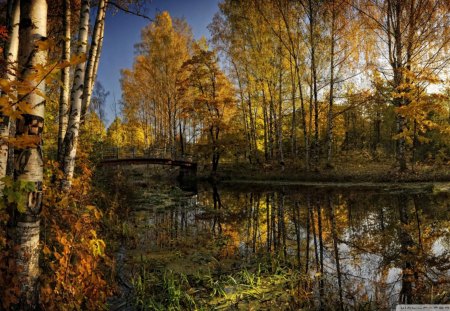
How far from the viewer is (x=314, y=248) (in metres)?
6.11

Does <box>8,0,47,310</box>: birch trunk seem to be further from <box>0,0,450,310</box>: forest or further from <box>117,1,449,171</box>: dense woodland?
<box>117,1,449,171</box>: dense woodland

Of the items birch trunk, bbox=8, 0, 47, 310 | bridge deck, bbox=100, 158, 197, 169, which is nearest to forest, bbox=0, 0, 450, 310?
birch trunk, bbox=8, 0, 47, 310

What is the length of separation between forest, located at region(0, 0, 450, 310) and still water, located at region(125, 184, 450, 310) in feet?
0.14

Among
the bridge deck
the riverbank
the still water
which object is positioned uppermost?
the bridge deck

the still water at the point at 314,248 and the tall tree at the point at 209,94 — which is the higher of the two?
the tall tree at the point at 209,94

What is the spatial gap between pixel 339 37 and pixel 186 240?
48.6ft

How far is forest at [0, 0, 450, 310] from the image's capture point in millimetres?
2525

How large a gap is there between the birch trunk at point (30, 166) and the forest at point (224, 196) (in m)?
0.01

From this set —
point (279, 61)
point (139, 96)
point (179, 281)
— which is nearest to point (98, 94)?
point (139, 96)

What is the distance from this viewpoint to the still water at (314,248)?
13.1 ft

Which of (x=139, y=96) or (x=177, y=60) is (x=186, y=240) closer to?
(x=177, y=60)

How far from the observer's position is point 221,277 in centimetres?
463

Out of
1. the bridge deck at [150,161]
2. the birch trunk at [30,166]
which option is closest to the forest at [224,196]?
the birch trunk at [30,166]

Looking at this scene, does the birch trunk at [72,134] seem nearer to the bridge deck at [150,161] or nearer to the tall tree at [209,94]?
the tall tree at [209,94]
